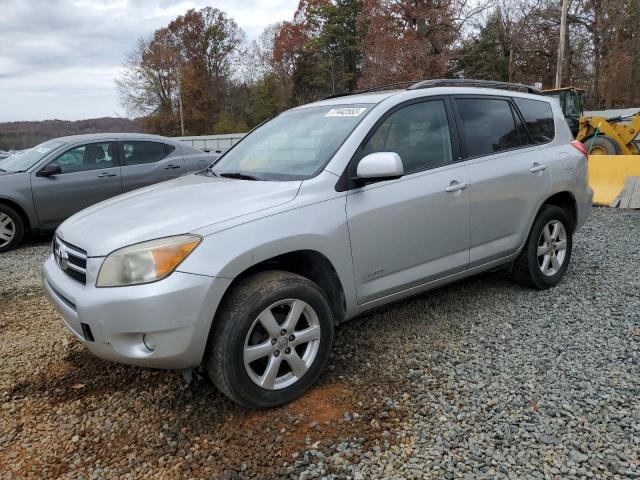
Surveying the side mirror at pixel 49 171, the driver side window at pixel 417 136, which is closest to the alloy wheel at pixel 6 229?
the side mirror at pixel 49 171

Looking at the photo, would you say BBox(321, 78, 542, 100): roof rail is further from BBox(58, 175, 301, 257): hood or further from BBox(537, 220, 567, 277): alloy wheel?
BBox(58, 175, 301, 257): hood

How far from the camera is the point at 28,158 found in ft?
24.4

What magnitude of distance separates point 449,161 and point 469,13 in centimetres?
3143

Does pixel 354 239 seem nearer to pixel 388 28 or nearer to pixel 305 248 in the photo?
pixel 305 248

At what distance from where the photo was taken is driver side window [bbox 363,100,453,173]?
10.9 feet

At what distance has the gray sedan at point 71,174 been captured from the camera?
6918 millimetres

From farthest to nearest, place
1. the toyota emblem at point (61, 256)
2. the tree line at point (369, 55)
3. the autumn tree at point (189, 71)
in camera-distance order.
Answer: the autumn tree at point (189, 71) < the tree line at point (369, 55) < the toyota emblem at point (61, 256)

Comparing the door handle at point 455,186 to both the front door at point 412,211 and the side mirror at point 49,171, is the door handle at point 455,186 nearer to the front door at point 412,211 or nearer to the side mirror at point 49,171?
the front door at point 412,211

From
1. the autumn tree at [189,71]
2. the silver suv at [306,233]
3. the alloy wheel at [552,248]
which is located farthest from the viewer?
the autumn tree at [189,71]

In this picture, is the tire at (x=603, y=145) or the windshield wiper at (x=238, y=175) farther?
the tire at (x=603, y=145)

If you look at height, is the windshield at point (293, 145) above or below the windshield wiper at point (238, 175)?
above

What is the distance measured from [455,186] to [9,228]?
6.22 meters

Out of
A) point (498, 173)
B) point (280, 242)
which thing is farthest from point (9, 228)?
point (498, 173)

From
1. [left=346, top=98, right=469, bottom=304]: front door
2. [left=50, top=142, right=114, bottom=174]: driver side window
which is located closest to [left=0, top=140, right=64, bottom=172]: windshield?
[left=50, top=142, right=114, bottom=174]: driver side window
